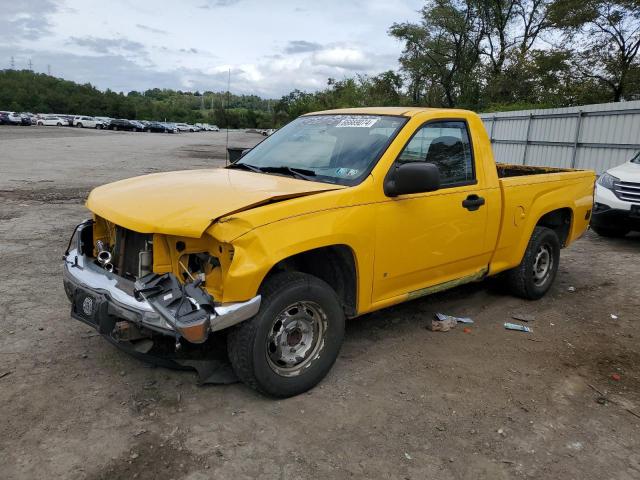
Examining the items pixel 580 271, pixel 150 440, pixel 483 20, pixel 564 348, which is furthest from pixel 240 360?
pixel 483 20

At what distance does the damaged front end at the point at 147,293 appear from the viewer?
121 inches

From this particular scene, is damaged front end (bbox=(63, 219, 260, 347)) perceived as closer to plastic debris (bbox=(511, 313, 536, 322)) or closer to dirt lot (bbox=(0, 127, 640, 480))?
dirt lot (bbox=(0, 127, 640, 480))

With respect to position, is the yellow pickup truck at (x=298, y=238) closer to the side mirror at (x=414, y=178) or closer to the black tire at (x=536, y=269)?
the side mirror at (x=414, y=178)

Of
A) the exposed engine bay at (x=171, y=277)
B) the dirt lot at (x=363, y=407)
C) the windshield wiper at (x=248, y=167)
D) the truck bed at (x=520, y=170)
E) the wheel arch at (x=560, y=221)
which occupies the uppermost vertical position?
the truck bed at (x=520, y=170)

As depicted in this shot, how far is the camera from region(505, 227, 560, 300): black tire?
555 centimetres

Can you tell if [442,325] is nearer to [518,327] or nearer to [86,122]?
[518,327]

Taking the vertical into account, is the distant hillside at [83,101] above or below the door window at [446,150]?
above

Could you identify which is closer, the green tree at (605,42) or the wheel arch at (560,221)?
the wheel arch at (560,221)

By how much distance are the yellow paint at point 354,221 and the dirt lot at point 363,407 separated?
57cm

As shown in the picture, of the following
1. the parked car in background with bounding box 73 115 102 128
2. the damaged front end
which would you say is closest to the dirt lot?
the damaged front end

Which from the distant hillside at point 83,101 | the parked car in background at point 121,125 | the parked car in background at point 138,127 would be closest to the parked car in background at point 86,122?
the parked car in background at point 121,125

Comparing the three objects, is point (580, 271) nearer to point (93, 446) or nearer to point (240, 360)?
point (240, 360)

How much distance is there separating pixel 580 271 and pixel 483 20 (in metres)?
38.4

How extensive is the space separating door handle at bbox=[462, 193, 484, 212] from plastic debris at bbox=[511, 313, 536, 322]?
4.33ft
